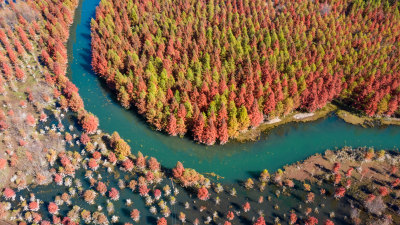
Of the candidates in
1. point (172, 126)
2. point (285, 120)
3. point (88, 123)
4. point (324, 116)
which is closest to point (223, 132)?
point (172, 126)

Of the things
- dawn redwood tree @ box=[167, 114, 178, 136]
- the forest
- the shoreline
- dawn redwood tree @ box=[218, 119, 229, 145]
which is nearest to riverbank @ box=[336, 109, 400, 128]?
the shoreline

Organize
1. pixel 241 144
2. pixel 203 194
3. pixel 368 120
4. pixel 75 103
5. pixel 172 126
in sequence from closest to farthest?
pixel 203 194 → pixel 172 126 → pixel 241 144 → pixel 75 103 → pixel 368 120

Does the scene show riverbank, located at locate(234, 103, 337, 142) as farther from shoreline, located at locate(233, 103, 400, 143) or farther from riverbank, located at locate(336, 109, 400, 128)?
riverbank, located at locate(336, 109, 400, 128)

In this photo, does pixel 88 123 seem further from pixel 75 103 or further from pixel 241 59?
pixel 241 59

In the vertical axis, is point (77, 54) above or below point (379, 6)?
below

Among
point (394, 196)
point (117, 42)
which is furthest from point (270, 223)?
point (117, 42)

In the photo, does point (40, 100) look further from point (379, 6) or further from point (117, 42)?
point (379, 6)
